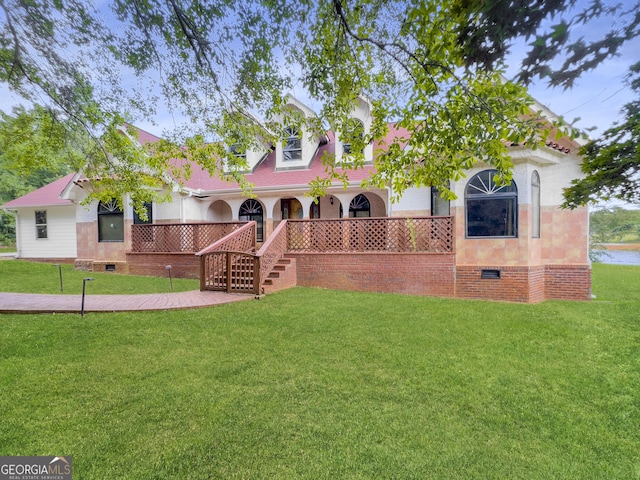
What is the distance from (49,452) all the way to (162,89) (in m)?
3.51

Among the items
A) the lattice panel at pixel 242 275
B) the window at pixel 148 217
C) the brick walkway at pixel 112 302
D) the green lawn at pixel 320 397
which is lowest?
the green lawn at pixel 320 397

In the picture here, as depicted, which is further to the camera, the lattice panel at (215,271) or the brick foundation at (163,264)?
the brick foundation at (163,264)

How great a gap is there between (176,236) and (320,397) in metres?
10.3

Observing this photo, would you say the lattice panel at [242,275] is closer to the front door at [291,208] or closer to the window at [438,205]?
the window at [438,205]

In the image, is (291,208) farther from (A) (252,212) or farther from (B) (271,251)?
(B) (271,251)

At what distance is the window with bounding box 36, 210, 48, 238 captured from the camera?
1594 centimetres

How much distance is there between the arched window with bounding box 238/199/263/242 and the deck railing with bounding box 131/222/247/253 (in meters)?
3.22

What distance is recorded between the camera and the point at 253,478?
2100 millimetres

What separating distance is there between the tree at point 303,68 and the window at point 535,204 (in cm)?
704

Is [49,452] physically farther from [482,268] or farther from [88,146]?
[482,268]

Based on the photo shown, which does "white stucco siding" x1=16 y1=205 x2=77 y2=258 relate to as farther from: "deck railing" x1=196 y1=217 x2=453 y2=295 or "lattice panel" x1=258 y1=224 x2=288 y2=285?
"lattice panel" x1=258 y1=224 x2=288 y2=285

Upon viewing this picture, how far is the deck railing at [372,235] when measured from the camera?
30.0 feet
